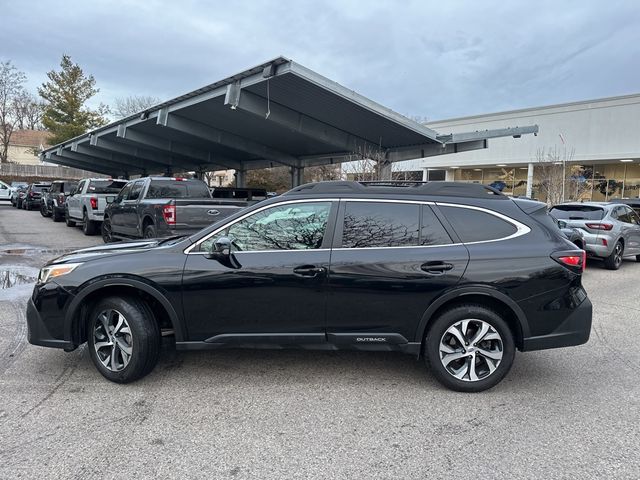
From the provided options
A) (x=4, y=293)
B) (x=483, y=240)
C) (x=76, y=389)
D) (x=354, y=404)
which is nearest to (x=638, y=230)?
(x=483, y=240)

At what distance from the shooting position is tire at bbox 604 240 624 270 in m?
11.0

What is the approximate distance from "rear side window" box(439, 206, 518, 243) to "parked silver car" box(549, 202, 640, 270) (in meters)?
8.28

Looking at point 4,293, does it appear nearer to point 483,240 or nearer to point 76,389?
point 76,389

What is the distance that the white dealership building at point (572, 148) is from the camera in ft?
86.2

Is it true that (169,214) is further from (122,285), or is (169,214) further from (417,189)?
(417,189)

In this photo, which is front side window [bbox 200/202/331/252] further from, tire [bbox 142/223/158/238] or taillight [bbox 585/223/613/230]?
taillight [bbox 585/223/613/230]

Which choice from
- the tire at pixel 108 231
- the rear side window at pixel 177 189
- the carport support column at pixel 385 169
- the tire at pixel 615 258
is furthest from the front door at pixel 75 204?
the tire at pixel 615 258

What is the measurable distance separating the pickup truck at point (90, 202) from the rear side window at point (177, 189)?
383cm

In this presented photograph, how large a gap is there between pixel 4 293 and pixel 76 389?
14.3 feet

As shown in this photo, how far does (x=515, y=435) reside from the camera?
10.8ft

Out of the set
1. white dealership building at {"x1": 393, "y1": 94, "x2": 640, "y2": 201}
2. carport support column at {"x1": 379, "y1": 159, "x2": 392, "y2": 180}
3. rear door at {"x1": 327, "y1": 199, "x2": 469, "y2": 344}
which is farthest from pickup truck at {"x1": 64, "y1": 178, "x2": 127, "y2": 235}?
white dealership building at {"x1": 393, "y1": 94, "x2": 640, "y2": 201}

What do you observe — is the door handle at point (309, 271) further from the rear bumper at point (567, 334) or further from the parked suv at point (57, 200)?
the parked suv at point (57, 200)

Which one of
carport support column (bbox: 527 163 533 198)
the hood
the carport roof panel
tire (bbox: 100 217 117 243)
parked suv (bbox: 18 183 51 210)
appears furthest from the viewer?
carport support column (bbox: 527 163 533 198)

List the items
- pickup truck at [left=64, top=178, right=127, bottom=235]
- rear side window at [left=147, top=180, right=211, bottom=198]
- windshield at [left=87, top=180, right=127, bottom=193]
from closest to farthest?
rear side window at [left=147, top=180, right=211, bottom=198]
pickup truck at [left=64, top=178, right=127, bottom=235]
windshield at [left=87, top=180, right=127, bottom=193]
